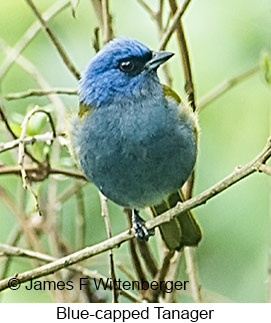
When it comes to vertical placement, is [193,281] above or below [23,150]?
below

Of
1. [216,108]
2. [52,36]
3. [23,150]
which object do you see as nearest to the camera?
[23,150]

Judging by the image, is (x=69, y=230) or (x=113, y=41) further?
(x=69, y=230)

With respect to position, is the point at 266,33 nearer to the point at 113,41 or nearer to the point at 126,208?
the point at 113,41

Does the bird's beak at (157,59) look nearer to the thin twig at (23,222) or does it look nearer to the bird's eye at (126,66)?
the bird's eye at (126,66)

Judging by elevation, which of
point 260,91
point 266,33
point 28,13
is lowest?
point 260,91

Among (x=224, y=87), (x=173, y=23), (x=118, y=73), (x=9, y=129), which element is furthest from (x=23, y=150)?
→ (x=224, y=87)

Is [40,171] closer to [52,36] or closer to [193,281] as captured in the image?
[52,36]
